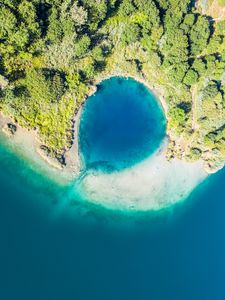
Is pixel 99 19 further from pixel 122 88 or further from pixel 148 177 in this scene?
pixel 148 177

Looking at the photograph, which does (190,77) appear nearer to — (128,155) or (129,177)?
(128,155)

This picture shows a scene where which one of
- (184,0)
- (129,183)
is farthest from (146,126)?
(184,0)

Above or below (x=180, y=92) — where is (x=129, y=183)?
below

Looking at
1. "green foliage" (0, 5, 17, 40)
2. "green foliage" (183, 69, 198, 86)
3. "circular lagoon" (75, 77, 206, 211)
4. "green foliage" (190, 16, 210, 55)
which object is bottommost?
"green foliage" (0, 5, 17, 40)

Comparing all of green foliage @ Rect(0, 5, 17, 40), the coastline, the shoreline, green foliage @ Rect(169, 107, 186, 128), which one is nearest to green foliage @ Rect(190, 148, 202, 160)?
green foliage @ Rect(169, 107, 186, 128)

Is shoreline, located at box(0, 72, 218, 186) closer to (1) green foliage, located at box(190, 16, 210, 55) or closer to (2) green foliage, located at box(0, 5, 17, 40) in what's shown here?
(2) green foliage, located at box(0, 5, 17, 40)
